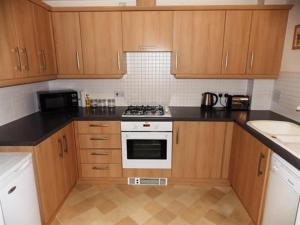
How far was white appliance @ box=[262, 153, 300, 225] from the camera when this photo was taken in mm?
1245

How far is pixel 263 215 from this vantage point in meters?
1.67

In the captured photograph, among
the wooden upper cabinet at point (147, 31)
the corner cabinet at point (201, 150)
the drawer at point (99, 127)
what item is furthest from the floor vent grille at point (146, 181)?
the wooden upper cabinet at point (147, 31)

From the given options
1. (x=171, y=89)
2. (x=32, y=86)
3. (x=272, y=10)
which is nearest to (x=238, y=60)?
(x=272, y=10)

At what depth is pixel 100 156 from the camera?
2.37m

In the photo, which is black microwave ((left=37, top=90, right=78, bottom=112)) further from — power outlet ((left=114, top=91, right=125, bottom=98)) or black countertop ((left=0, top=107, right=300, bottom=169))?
power outlet ((left=114, top=91, right=125, bottom=98))

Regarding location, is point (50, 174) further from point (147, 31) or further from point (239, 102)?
point (239, 102)

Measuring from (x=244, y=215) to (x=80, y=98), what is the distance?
2.44 metres

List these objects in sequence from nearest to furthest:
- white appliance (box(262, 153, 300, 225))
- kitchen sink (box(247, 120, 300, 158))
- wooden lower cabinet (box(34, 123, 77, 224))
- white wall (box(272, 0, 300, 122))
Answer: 1. white appliance (box(262, 153, 300, 225))
2. wooden lower cabinet (box(34, 123, 77, 224))
3. kitchen sink (box(247, 120, 300, 158))
4. white wall (box(272, 0, 300, 122))

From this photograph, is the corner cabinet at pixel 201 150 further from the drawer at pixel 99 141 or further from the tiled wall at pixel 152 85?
the drawer at pixel 99 141

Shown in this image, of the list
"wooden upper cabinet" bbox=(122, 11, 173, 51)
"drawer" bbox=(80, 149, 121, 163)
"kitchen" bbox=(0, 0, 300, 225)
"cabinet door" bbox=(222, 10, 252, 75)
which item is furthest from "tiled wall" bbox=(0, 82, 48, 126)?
"cabinet door" bbox=(222, 10, 252, 75)

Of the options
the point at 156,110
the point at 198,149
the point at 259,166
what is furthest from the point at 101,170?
the point at 259,166

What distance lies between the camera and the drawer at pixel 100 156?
2.36 meters

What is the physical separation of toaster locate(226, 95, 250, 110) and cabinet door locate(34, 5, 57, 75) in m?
2.27

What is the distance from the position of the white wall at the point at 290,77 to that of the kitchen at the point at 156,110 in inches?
0.5
